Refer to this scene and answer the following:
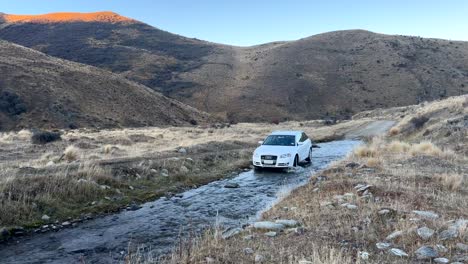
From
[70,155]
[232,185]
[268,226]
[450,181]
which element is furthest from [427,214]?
[70,155]

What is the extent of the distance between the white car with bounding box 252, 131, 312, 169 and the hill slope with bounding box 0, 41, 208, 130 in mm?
34574

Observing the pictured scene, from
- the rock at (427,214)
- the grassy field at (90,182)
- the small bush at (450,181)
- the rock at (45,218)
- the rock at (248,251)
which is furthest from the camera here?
the small bush at (450,181)

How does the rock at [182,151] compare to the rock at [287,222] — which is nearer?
the rock at [287,222]

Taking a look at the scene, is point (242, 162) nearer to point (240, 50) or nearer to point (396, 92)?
point (396, 92)

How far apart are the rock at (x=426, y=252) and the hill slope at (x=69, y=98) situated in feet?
153

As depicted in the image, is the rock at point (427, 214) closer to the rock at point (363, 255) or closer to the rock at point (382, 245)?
the rock at point (382, 245)

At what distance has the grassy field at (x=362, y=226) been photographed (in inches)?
255

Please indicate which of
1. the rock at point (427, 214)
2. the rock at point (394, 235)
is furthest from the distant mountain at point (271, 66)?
the rock at point (394, 235)

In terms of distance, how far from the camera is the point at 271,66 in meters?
99.6

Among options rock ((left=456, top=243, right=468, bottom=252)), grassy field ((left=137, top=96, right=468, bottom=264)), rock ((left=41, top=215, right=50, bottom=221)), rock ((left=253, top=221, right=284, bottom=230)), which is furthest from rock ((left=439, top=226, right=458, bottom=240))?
rock ((left=41, top=215, right=50, bottom=221))

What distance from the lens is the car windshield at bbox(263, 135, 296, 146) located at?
20497 millimetres

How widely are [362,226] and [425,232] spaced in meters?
1.17

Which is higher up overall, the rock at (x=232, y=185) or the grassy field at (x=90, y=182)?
the grassy field at (x=90, y=182)

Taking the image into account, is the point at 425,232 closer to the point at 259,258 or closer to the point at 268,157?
the point at 259,258
